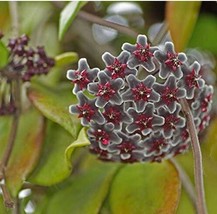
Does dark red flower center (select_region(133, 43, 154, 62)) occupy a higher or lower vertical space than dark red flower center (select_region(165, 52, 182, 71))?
higher

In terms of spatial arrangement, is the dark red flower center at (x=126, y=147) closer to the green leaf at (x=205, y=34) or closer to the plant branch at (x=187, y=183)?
the plant branch at (x=187, y=183)

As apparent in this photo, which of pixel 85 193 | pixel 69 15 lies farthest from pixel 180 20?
pixel 85 193

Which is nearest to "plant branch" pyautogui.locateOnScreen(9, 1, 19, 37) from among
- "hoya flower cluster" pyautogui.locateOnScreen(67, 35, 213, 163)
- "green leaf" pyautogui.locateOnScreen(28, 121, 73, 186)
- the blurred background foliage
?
the blurred background foliage

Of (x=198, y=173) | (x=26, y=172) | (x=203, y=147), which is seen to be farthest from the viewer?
(x=203, y=147)

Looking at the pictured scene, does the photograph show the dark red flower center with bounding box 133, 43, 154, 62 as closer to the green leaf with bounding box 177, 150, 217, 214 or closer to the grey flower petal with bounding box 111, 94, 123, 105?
the grey flower petal with bounding box 111, 94, 123, 105

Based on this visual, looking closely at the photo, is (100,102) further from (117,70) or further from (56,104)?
(56,104)

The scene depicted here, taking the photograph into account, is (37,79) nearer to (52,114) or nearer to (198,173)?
(52,114)

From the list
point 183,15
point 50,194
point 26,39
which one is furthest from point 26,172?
point 183,15
